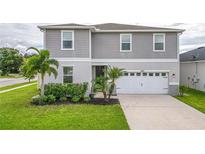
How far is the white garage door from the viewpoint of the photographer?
19.3 metres

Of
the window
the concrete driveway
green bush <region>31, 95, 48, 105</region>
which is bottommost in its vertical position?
the concrete driveway

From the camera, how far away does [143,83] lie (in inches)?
762

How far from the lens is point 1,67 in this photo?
53094 mm

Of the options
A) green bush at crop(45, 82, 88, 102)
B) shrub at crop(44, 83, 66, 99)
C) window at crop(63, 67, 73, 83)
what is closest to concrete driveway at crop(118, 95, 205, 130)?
green bush at crop(45, 82, 88, 102)

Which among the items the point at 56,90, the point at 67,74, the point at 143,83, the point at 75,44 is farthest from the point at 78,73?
the point at 143,83

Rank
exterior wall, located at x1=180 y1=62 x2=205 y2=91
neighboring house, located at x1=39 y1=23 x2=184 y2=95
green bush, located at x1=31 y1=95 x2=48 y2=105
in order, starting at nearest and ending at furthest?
green bush, located at x1=31 y1=95 x2=48 y2=105
neighboring house, located at x1=39 y1=23 x2=184 y2=95
exterior wall, located at x1=180 y1=62 x2=205 y2=91

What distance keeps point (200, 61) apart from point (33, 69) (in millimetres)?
15397

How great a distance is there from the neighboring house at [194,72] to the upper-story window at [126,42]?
723cm

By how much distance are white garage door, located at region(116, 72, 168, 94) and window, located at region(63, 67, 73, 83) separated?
4.33m

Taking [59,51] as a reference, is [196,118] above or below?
below

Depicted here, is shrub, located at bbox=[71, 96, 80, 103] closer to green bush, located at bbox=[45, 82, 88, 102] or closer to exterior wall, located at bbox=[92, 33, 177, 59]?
green bush, located at bbox=[45, 82, 88, 102]
